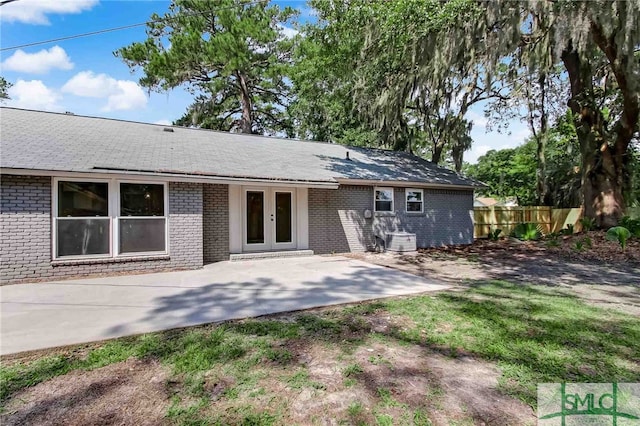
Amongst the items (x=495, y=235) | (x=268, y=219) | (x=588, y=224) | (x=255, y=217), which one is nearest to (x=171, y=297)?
(x=255, y=217)

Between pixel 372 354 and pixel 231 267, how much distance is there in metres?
5.42

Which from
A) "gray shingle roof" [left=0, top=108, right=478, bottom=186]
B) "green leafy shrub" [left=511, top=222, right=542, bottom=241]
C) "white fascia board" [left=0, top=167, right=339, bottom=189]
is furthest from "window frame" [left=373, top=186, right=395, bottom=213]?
"green leafy shrub" [left=511, top=222, right=542, bottom=241]

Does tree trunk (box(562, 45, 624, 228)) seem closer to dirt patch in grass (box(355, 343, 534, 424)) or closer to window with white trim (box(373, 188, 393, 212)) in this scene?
window with white trim (box(373, 188, 393, 212))

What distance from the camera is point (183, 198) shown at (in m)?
8.00

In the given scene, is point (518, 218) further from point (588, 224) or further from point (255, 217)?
point (255, 217)

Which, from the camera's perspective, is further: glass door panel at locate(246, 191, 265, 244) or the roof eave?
the roof eave

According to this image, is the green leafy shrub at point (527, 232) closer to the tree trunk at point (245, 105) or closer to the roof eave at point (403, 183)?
the roof eave at point (403, 183)

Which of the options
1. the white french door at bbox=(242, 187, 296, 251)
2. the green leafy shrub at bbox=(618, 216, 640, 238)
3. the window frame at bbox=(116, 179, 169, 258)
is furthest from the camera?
the green leafy shrub at bbox=(618, 216, 640, 238)

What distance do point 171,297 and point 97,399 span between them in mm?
2899

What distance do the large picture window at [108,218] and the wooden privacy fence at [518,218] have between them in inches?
514

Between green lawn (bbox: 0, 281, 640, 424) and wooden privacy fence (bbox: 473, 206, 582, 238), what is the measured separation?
10803 millimetres

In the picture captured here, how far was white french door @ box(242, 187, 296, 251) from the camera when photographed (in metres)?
9.67

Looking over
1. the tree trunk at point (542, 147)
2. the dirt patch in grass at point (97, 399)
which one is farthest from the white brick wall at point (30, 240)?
the tree trunk at point (542, 147)

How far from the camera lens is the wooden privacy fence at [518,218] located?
1538 cm
